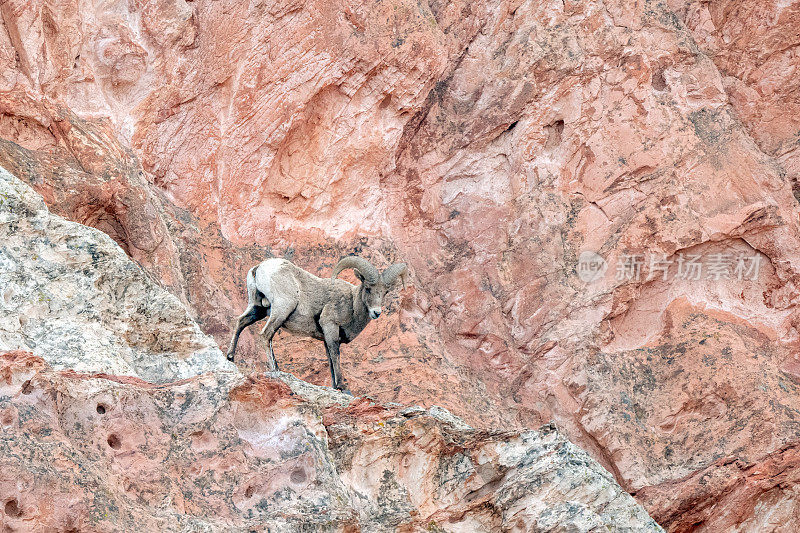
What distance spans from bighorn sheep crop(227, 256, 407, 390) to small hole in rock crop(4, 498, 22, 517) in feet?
14.1

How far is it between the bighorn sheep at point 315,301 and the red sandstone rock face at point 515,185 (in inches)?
73.5

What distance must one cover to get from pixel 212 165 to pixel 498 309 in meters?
4.37

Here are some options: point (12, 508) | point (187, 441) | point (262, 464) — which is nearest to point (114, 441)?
point (187, 441)

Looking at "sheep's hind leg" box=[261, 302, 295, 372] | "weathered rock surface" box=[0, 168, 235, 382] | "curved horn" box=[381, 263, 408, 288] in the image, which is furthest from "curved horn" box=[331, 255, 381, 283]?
"weathered rock surface" box=[0, 168, 235, 382]

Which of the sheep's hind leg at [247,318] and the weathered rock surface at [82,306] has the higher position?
the weathered rock surface at [82,306]

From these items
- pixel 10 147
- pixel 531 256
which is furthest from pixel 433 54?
pixel 10 147

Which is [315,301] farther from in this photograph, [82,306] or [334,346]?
[82,306]

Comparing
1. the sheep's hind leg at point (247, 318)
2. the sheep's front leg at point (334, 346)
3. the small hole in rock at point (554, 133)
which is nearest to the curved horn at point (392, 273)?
the sheep's front leg at point (334, 346)

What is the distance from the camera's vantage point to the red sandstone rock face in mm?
11102

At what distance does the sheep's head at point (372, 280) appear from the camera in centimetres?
863

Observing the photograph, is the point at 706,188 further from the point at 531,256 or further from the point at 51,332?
the point at 51,332

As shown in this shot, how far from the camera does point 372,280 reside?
8641 millimetres

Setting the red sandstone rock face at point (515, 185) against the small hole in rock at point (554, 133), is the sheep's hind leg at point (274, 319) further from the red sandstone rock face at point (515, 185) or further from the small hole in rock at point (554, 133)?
the small hole in rock at point (554, 133)

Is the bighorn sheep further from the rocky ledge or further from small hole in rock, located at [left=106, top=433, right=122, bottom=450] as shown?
small hole in rock, located at [left=106, top=433, right=122, bottom=450]
